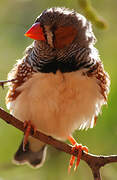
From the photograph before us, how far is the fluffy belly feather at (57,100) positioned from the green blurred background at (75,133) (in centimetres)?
55

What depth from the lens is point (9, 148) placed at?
467 centimetres

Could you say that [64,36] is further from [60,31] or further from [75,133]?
[75,133]

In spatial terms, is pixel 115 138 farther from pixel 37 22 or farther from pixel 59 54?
pixel 37 22

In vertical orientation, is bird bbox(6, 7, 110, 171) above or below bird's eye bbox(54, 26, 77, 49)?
below

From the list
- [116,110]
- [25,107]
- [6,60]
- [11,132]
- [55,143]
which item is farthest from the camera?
[6,60]

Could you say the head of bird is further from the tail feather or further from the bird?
the tail feather

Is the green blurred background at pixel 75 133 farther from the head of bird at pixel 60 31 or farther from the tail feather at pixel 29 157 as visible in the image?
the head of bird at pixel 60 31

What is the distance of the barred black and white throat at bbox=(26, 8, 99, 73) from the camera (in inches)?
136

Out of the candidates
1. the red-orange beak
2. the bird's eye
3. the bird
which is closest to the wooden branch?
the bird

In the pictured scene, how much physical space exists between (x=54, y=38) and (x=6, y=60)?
5.22 feet

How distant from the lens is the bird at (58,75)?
3.48m

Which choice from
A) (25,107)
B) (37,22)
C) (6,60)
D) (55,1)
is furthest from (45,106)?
(55,1)

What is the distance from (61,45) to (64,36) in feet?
0.30

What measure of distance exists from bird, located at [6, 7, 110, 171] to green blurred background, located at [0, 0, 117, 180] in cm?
61
